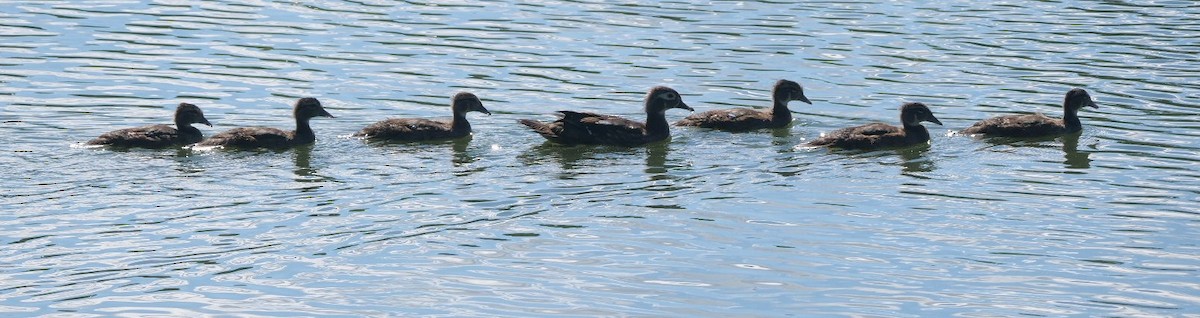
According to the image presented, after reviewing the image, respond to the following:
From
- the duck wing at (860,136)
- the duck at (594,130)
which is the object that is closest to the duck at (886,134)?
the duck wing at (860,136)

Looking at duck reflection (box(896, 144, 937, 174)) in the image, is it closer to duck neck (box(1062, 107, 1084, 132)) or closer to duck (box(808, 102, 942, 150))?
duck (box(808, 102, 942, 150))

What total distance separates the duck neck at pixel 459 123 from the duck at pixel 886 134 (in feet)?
12.7

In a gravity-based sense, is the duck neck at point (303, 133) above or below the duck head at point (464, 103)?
below

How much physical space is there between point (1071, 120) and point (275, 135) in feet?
29.4

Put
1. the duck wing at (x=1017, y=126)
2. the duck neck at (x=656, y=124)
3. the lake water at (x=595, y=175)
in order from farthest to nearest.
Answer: the duck neck at (x=656, y=124) < the duck wing at (x=1017, y=126) < the lake water at (x=595, y=175)

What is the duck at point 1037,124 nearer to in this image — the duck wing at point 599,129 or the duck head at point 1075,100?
the duck head at point 1075,100

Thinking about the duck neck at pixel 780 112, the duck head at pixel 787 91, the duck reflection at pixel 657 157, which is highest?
the duck head at pixel 787 91

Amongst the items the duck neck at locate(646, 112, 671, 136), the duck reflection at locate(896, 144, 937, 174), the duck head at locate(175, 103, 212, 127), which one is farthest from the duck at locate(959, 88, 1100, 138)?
the duck head at locate(175, 103, 212, 127)

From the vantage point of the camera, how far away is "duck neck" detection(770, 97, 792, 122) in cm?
2324

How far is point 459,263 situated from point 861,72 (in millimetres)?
12804

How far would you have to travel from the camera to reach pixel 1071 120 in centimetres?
2272

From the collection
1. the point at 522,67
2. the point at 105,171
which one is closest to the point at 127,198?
the point at 105,171

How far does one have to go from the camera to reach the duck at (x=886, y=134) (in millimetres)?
21062

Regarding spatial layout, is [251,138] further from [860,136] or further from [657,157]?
[860,136]
